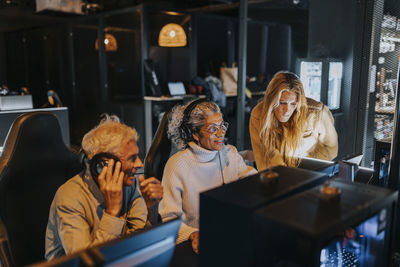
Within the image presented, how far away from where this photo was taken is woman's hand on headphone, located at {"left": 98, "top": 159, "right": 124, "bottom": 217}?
4.66 feet

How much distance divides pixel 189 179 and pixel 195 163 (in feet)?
0.29

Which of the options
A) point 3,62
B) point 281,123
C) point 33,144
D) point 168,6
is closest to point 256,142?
point 281,123

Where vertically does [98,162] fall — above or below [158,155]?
above

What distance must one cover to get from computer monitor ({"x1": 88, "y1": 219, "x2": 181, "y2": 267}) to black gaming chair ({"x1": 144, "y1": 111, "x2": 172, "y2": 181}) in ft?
4.76

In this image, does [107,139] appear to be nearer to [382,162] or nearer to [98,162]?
[98,162]

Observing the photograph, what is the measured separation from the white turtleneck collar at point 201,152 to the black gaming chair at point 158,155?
1.74 feet

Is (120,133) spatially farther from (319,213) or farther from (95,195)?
(319,213)

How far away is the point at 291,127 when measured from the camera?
2.32 meters

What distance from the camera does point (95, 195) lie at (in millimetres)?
1543

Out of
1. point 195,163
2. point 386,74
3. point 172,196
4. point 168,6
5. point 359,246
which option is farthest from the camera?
point 168,6

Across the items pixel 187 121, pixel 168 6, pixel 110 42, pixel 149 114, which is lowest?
pixel 149 114

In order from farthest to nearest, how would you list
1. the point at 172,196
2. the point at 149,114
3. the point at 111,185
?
1. the point at 149,114
2. the point at 172,196
3. the point at 111,185

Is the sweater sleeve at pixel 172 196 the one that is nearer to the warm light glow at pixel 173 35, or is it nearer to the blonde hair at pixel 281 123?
the blonde hair at pixel 281 123

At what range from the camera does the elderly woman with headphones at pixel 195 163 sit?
1.79m
